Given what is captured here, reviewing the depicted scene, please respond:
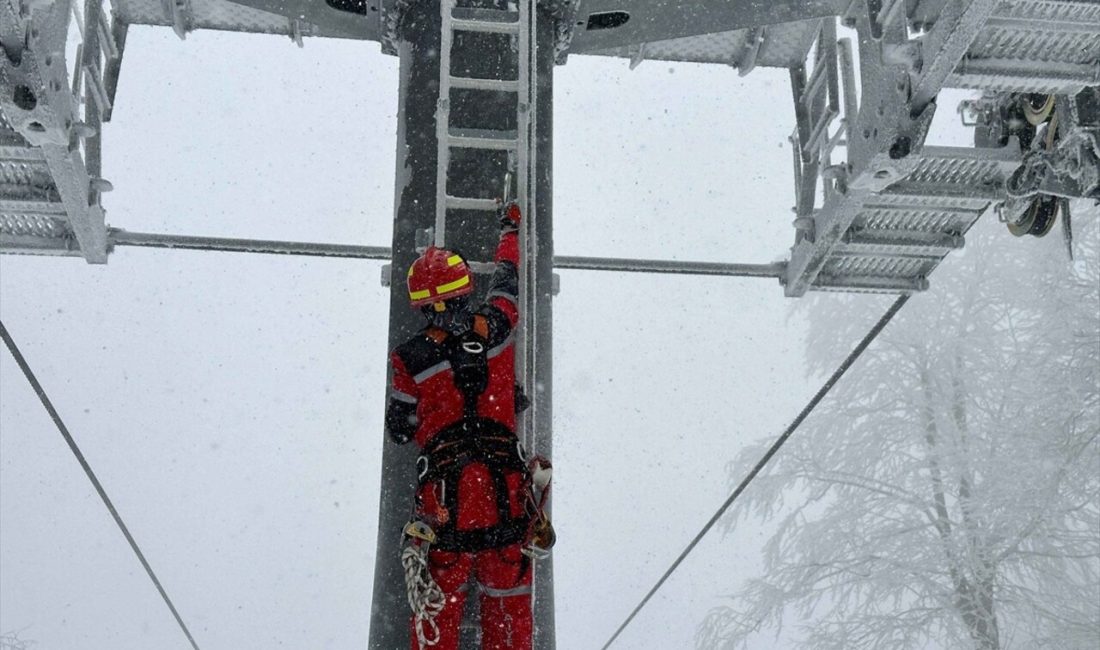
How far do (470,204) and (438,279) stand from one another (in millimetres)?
924

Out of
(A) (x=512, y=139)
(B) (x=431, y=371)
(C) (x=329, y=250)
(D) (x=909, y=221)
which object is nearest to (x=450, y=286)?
(B) (x=431, y=371)

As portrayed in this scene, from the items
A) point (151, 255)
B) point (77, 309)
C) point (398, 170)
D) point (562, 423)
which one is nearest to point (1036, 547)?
point (398, 170)

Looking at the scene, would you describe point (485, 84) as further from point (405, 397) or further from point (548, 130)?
point (405, 397)

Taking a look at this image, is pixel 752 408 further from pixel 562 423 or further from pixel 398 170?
pixel 398 170

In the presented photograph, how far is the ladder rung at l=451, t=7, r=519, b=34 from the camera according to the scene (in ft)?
21.2

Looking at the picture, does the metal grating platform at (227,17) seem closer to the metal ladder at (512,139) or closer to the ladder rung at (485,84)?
the metal ladder at (512,139)

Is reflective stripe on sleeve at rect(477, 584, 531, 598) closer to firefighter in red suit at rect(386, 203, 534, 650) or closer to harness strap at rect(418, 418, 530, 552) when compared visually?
firefighter in red suit at rect(386, 203, 534, 650)

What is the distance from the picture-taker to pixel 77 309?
63594 millimetres

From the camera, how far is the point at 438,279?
538cm

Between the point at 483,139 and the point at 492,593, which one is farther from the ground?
the point at 483,139

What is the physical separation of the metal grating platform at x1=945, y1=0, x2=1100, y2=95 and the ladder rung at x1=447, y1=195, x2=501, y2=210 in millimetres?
2339

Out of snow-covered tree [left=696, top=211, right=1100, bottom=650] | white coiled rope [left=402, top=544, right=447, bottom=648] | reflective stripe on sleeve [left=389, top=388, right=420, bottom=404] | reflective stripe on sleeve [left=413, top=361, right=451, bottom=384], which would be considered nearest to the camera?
white coiled rope [left=402, top=544, right=447, bottom=648]

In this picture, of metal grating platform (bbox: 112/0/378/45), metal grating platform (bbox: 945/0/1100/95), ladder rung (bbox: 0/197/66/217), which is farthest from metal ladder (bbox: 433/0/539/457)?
ladder rung (bbox: 0/197/66/217)

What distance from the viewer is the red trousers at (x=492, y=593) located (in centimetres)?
531
